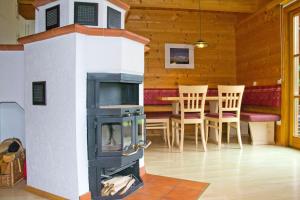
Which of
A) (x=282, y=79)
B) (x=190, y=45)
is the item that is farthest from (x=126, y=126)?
(x=190, y=45)

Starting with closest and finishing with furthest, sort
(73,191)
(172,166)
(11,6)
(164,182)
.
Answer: (73,191), (164,182), (172,166), (11,6)

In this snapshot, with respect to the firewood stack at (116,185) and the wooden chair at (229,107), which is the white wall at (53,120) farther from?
the wooden chair at (229,107)

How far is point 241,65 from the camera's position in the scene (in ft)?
19.5

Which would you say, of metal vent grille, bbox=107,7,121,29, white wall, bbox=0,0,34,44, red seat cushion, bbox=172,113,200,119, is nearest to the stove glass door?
metal vent grille, bbox=107,7,121,29

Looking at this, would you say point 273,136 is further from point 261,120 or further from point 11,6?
point 11,6

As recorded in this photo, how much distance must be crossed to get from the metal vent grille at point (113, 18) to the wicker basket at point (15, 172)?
1611 mm

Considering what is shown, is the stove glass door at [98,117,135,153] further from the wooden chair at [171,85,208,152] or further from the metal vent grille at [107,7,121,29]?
the wooden chair at [171,85,208,152]

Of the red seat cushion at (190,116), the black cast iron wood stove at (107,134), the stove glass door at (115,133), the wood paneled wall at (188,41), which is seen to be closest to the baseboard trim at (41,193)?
the black cast iron wood stove at (107,134)

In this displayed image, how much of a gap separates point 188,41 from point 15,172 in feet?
A: 14.2

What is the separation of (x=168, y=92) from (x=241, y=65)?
5.60 feet

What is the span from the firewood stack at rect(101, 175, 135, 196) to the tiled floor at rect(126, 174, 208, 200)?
0.32 ft

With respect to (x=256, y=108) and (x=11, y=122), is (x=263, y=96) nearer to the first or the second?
Result: (x=256, y=108)

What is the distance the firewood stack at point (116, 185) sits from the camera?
90.3 inches

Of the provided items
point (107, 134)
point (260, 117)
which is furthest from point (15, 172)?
point (260, 117)
